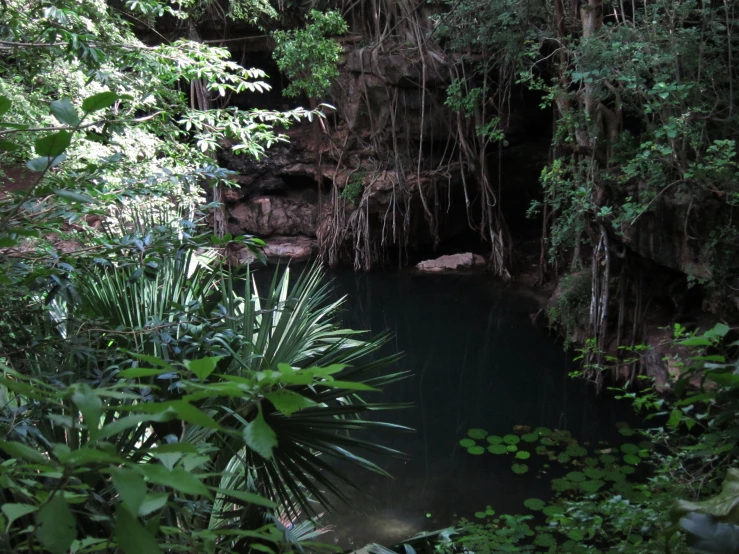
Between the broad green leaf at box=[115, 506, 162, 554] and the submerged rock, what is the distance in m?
9.50

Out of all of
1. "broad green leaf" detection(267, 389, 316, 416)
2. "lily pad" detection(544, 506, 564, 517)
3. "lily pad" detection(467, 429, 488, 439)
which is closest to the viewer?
"broad green leaf" detection(267, 389, 316, 416)

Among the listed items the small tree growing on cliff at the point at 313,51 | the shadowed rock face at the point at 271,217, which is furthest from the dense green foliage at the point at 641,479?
the shadowed rock face at the point at 271,217

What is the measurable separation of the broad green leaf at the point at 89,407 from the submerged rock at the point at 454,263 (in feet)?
31.1

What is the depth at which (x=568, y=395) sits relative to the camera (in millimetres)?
5430

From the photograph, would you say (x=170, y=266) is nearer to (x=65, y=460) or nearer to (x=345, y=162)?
(x=65, y=460)

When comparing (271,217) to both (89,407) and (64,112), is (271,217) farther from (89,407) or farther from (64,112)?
(89,407)

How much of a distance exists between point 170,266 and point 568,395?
403cm

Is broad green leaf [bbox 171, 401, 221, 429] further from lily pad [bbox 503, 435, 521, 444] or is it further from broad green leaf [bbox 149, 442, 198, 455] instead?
lily pad [bbox 503, 435, 521, 444]

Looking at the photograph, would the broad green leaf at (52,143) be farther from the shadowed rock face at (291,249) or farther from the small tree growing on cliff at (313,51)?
the shadowed rock face at (291,249)

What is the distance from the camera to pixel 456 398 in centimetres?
565

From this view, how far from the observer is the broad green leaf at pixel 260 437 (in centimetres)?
55

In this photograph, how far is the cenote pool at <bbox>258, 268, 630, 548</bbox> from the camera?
397 centimetres

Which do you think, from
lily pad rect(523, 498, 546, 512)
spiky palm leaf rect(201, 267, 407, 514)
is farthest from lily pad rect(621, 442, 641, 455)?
spiky palm leaf rect(201, 267, 407, 514)

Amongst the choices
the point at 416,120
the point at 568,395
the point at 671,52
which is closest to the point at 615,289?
the point at 568,395
